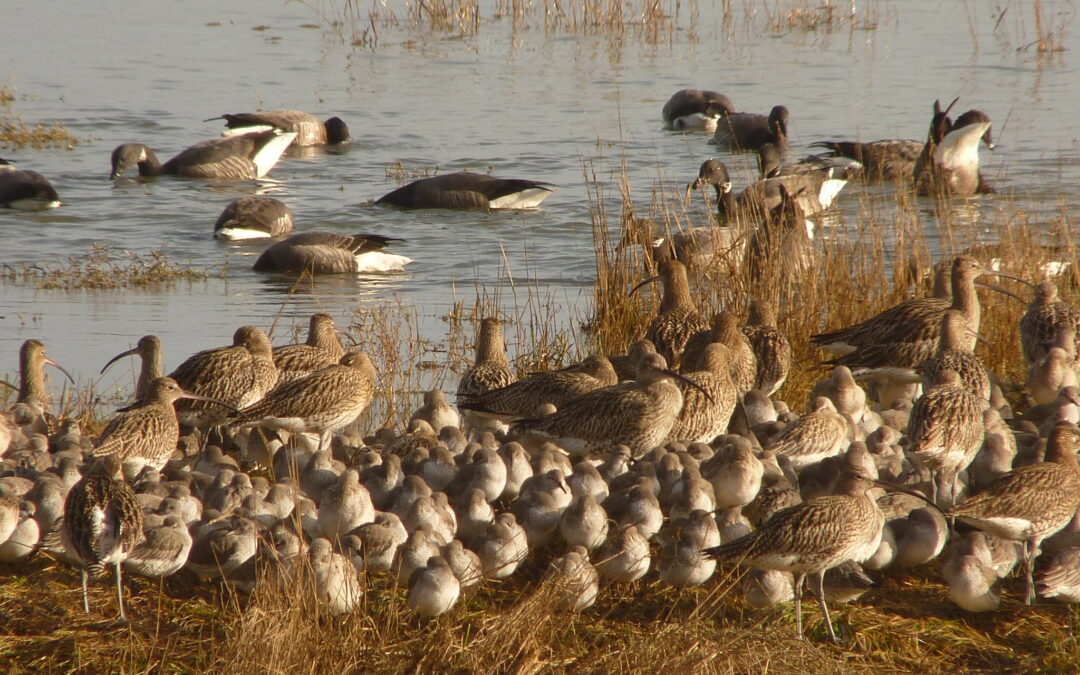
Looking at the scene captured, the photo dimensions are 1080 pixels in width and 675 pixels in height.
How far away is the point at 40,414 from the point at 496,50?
24.2 meters

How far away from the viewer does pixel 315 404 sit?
8008 mm

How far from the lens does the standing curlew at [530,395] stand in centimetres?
827

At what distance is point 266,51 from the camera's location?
31.2 metres

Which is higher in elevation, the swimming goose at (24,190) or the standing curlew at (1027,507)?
the standing curlew at (1027,507)

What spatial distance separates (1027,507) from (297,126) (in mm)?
18846

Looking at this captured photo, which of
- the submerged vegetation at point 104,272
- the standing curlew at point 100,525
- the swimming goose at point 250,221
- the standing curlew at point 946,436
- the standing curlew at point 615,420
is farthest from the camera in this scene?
the swimming goose at point 250,221

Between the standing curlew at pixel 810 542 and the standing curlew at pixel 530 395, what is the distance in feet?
8.29

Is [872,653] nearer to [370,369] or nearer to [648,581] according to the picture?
[648,581]

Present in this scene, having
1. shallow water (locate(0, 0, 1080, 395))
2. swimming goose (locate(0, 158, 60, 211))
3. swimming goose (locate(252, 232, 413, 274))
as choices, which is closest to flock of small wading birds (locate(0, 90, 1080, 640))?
shallow water (locate(0, 0, 1080, 395))

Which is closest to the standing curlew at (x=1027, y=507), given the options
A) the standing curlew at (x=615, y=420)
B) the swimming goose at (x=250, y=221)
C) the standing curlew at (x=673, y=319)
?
the standing curlew at (x=615, y=420)

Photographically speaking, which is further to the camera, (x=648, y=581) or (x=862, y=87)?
(x=862, y=87)

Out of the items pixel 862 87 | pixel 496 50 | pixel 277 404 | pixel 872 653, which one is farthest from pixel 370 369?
pixel 496 50

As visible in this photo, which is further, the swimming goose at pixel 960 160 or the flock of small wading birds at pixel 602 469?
the swimming goose at pixel 960 160

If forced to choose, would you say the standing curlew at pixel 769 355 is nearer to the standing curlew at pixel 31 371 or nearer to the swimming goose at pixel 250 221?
the standing curlew at pixel 31 371
